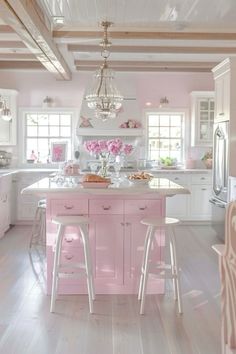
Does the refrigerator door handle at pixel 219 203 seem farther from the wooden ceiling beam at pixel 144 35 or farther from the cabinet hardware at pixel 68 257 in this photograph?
the cabinet hardware at pixel 68 257

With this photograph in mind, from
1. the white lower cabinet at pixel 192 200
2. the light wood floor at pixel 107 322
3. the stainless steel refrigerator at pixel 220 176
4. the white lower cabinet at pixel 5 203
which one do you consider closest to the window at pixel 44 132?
the white lower cabinet at pixel 5 203

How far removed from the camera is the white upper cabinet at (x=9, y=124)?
7.74m

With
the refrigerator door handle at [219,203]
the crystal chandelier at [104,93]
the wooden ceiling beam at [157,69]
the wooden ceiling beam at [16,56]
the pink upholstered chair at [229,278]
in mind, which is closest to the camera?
the pink upholstered chair at [229,278]

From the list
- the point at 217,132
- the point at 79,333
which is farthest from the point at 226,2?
the point at 79,333

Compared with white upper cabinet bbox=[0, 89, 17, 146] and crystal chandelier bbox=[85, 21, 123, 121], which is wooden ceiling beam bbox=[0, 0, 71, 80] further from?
white upper cabinet bbox=[0, 89, 17, 146]

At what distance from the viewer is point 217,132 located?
6.34 meters

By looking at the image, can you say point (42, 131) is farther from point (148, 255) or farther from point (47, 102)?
point (148, 255)

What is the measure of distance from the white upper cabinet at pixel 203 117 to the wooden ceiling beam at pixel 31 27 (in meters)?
2.81

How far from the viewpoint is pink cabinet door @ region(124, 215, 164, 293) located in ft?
12.7

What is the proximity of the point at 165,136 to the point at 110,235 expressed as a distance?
474 cm

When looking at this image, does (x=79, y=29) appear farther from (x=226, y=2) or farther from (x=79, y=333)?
(x=79, y=333)

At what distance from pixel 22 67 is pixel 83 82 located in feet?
3.97

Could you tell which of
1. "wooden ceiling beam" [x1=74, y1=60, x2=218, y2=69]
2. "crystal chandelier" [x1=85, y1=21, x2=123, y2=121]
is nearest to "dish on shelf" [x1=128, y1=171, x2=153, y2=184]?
"crystal chandelier" [x1=85, y1=21, x2=123, y2=121]

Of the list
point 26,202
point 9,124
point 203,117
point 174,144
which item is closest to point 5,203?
point 26,202
